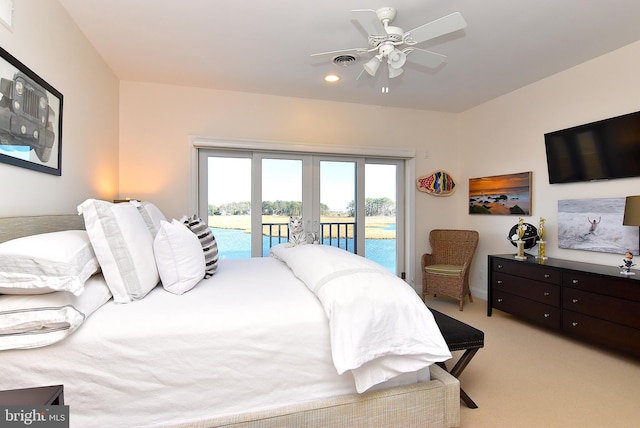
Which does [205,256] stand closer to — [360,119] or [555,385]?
[555,385]

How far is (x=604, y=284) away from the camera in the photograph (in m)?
2.51

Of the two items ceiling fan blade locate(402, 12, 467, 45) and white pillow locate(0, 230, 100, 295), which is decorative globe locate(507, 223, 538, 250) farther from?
white pillow locate(0, 230, 100, 295)

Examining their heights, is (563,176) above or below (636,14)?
below

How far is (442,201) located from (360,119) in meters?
1.65

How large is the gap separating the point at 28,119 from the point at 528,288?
4.07m

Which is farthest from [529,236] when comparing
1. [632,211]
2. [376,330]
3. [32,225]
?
[32,225]

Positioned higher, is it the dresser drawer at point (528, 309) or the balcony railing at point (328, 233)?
the balcony railing at point (328, 233)

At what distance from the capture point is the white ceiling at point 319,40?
2.23m

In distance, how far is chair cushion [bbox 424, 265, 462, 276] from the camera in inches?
150

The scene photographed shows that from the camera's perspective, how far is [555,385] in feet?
6.97

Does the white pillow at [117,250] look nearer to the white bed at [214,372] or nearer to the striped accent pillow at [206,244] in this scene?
the white bed at [214,372]

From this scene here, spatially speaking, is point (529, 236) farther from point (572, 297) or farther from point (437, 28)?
point (437, 28)

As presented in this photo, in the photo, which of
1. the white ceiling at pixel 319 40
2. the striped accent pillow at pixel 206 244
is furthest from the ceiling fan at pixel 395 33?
the striped accent pillow at pixel 206 244

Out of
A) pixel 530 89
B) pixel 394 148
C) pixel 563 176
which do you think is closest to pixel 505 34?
pixel 530 89
